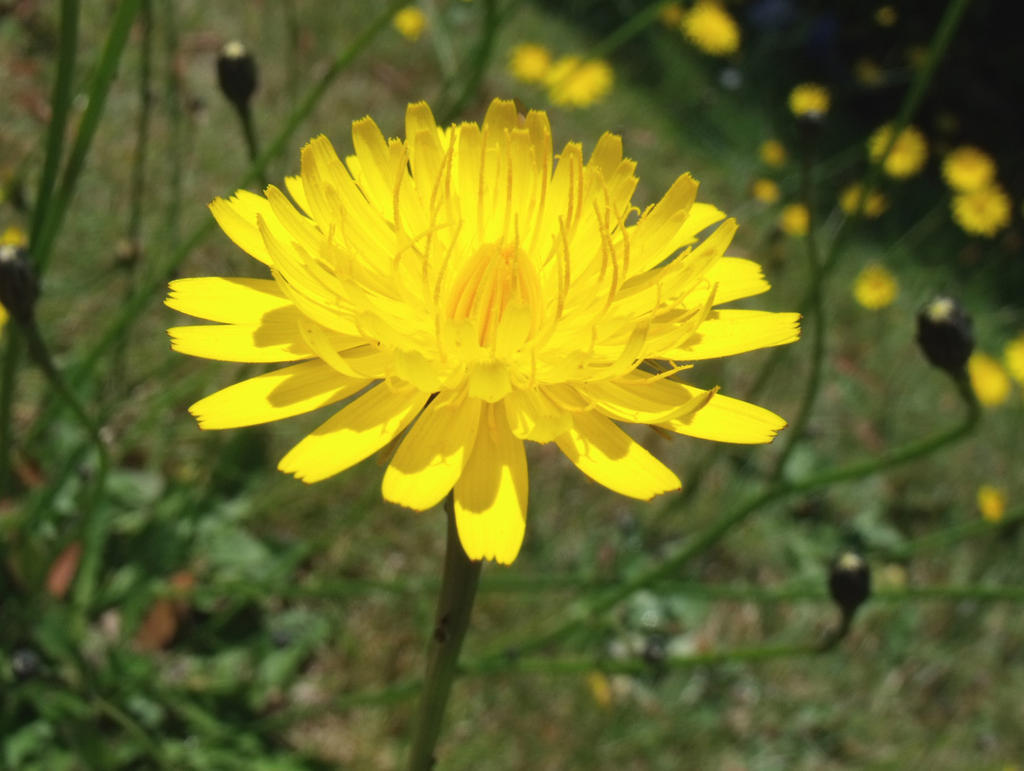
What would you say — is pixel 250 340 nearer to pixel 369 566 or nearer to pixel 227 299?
pixel 227 299

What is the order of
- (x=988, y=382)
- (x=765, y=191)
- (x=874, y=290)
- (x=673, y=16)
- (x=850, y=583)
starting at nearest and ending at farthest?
(x=850, y=583), (x=988, y=382), (x=874, y=290), (x=765, y=191), (x=673, y=16)

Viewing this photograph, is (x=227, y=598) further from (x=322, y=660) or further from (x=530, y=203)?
(x=530, y=203)

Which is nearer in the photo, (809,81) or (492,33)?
(492,33)

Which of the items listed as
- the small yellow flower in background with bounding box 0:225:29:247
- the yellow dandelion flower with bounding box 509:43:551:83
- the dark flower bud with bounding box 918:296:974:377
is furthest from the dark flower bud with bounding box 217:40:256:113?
the yellow dandelion flower with bounding box 509:43:551:83

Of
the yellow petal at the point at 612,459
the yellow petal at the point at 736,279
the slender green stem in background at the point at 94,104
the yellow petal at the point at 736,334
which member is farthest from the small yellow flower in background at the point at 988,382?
the slender green stem in background at the point at 94,104

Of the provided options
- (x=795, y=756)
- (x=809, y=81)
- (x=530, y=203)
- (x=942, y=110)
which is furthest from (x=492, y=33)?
(x=942, y=110)

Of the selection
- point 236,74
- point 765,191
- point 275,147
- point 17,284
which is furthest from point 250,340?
point 765,191
